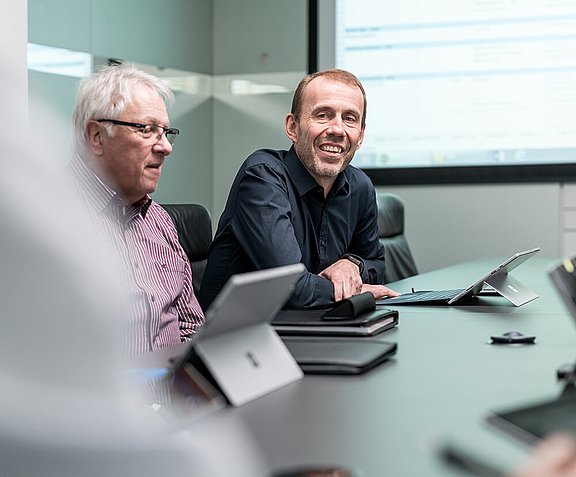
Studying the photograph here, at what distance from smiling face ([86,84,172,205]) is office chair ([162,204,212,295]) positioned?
582 mm

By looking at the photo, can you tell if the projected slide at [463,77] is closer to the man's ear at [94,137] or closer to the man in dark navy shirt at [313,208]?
the man in dark navy shirt at [313,208]

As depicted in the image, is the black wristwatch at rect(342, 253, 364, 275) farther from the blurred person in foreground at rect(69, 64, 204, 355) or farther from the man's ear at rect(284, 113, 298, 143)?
the blurred person in foreground at rect(69, 64, 204, 355)

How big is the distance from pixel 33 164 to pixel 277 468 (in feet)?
1.12

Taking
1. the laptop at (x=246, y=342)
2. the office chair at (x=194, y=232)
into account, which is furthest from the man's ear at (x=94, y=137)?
the laptop at (x=246, y=342)

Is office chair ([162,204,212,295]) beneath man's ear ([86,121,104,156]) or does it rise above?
beneath

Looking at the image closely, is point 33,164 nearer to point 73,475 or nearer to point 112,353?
point 112,353

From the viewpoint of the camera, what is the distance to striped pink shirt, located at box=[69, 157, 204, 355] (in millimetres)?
1654

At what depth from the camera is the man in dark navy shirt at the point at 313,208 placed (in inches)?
75.9

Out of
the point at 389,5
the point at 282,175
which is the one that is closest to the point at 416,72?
the point at 389,5

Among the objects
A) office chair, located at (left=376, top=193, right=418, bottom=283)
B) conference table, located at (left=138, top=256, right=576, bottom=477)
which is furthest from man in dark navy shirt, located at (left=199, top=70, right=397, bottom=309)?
office chair, located at (left=376, top=193, right=418, bottom=283)

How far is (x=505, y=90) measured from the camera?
14.0ft

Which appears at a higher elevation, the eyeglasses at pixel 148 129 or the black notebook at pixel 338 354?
the eyeglasses at pixel 148 129

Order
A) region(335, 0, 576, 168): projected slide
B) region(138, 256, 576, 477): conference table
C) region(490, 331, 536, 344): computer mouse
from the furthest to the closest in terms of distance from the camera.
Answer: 1. region(335, 0, 576, 168): projected slide
2. region(490, 331, 536, 344): computer mouse
3. region(138, 256, 576, 477): conference table

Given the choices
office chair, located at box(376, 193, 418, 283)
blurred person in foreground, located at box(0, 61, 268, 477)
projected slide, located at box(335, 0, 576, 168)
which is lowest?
office chair, located at box(376, 193, 418, 283)
